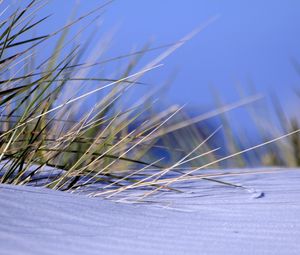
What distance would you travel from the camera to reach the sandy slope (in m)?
1.00

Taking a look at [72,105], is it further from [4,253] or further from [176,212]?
[4,253]

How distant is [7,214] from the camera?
1.10 metres

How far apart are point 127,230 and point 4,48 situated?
755mm

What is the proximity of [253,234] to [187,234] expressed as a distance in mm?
129

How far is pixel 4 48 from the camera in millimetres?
1697

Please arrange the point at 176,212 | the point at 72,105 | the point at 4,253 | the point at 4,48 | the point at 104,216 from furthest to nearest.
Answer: the point at 72,105 < the point at 4,48 < the point at 176,212 < the point at 104,216 < the point at 4,253

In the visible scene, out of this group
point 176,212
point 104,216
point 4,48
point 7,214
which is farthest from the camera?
point 4,48

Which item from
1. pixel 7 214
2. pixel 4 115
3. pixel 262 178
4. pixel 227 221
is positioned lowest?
pixel 262 178

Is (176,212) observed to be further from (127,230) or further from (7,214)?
(7,214)

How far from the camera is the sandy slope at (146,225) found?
3.28 ft

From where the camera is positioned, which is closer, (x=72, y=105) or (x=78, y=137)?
(x=78, y=137)

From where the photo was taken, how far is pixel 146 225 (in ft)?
4.00

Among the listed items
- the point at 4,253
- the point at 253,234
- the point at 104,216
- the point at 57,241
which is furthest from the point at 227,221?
the point at 4,253

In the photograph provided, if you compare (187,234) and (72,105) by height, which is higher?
(72,105)
